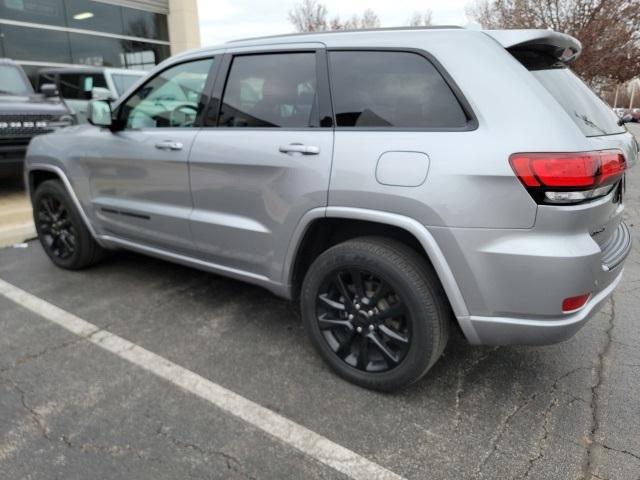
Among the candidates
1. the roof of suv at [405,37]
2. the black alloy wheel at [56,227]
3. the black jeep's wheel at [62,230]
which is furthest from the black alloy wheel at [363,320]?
the black alloy wheel at [56,227]

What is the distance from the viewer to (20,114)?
6.64 m

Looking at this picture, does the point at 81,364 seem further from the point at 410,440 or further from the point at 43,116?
the point at 43,116

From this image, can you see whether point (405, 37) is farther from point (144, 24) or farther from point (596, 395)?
point (144, 24)

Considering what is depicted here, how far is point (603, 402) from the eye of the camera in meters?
2.56

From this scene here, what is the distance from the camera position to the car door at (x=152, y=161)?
3262 mm

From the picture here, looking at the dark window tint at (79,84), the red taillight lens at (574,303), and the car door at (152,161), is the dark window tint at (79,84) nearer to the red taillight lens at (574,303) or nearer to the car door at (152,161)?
the car door at (152,161)

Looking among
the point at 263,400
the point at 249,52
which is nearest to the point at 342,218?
the point at 263,400

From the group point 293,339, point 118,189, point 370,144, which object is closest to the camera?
point 370,144

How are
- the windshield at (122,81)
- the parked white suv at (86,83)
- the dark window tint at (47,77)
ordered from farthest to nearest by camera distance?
the dark window tint at (47,77) → the windshield at (122,81) → the parked white suv at (86,83)

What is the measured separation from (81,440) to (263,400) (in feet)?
→ 2.79

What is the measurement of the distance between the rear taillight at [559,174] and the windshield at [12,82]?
771 centimetres

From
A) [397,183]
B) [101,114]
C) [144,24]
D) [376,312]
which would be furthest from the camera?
[144,24]

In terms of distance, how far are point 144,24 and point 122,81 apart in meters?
7.36

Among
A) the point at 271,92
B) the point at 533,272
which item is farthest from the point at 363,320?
the point at 271,92
